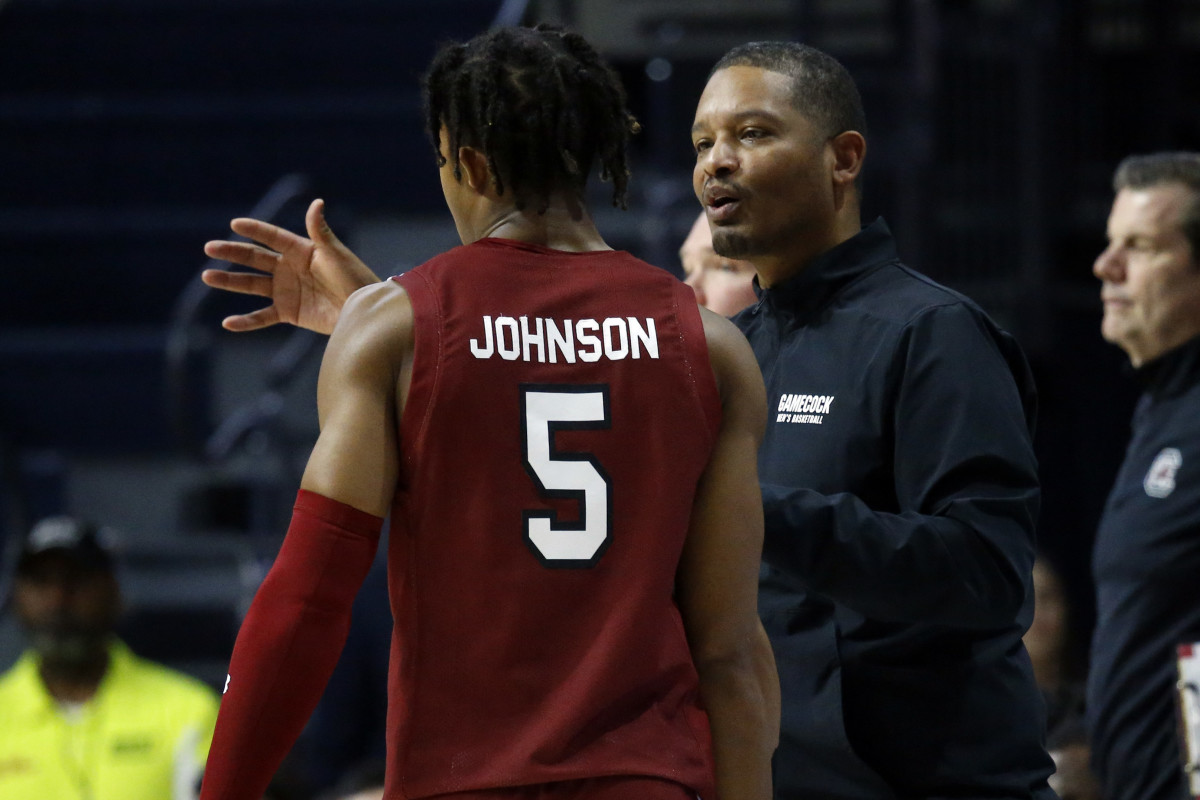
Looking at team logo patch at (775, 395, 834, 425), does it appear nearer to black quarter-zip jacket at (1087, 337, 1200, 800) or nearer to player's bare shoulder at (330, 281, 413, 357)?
player's bare shoulder at (330, 281, 413, 357)

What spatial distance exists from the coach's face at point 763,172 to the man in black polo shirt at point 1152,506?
1283mm

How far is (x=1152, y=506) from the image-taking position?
11.0 feet

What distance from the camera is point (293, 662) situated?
1.71 metres

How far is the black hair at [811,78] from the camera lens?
244cm

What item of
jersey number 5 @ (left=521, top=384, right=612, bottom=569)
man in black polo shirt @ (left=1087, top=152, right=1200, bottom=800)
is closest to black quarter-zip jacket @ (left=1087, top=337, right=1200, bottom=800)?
man in black polo shirt @ (left=1087, top=152, right=1200, bottom=800)

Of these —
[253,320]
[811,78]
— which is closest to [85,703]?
[253,320]

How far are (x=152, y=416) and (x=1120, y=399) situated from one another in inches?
179

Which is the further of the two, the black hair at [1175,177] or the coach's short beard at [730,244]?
the black hair at [1175,177]

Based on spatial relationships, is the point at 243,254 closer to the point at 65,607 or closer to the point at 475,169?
the point at 475,169

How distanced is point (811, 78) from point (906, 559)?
0.78 m

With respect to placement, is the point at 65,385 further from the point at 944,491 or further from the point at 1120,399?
the point at 944,491

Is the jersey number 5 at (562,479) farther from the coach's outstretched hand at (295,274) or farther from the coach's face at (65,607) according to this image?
the coach's face at (65,607)

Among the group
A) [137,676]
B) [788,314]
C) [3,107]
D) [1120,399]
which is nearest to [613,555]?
[788,314]

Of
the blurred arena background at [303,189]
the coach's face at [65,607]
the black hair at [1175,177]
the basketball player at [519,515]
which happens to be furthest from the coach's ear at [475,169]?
the blurred arena background at [303,189]
